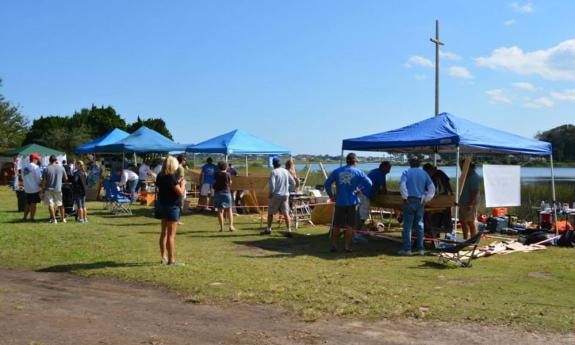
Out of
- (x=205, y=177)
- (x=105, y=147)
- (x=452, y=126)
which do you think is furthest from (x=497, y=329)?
(x=105, y=147)

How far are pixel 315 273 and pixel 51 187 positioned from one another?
24.6ft

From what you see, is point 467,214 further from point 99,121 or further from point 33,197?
point 99,121

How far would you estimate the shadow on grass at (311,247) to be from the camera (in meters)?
9.62

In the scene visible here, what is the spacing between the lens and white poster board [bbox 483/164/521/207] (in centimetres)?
1179

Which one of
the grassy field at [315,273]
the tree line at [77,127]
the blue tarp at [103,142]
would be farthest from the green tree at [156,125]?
the grassy field at [315,273]

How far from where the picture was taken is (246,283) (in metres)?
6.98

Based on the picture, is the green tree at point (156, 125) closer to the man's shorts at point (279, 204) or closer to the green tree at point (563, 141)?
the green tree at point (563, 141)

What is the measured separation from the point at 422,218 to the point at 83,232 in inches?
262

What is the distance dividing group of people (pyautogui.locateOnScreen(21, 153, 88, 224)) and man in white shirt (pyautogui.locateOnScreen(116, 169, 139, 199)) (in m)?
2.60

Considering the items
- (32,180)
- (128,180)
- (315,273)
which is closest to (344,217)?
(315,273)

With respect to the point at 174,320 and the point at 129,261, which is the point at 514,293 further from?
the point at 129,261

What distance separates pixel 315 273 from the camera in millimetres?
7789

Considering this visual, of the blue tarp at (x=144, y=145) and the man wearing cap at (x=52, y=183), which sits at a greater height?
the blue tarp at (x=144, y=145)

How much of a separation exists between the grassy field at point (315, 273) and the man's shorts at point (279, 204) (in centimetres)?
55
